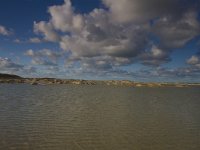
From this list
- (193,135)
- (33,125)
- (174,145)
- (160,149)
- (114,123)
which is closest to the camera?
(160,149)

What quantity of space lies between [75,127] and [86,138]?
3.89 m

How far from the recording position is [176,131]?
72.9 ft

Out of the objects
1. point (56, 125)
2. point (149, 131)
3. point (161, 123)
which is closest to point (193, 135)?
point (149, 131)

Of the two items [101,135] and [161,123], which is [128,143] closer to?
[101,135]

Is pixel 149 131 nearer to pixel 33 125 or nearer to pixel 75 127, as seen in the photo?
pixel 75 127

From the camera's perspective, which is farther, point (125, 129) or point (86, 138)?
point (125, 129)

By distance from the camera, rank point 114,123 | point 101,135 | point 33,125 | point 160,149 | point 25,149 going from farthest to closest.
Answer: point 114,123 < point 33,125 < point 101,135 < point 160,149 < point 25,149

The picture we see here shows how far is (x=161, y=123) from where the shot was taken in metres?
25.8

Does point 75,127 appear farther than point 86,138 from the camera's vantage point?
Yes

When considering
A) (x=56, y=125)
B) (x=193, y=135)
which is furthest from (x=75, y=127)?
(x=193, y=135)

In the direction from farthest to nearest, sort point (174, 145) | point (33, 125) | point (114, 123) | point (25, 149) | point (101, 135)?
point (114, 123) < point (33, 125) < point (101, 135) < point (174, 145) < point (25, 149)

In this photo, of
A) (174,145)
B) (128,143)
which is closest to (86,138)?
(128,143)

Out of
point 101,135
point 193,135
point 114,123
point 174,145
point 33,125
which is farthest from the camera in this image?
point 114,123

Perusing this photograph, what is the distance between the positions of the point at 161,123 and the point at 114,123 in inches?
181
